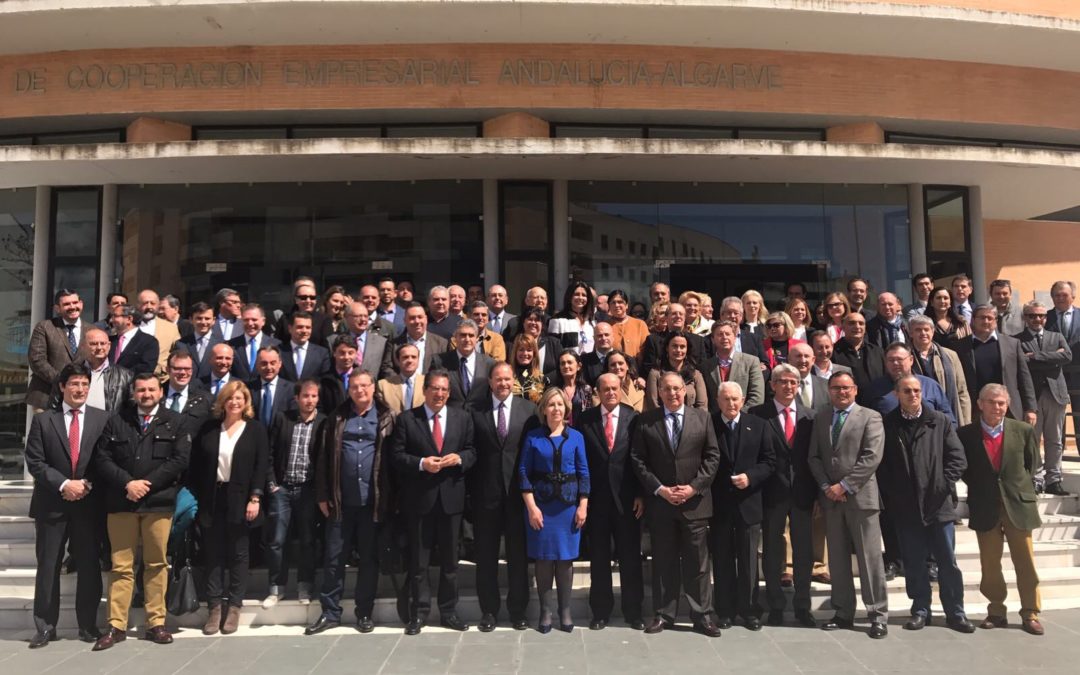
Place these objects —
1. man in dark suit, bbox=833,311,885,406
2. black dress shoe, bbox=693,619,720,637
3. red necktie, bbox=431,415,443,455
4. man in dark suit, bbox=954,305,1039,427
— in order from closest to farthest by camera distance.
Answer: black dress shoe, bbox=693,619,720,637
red necktie, bbox=431,415,443,455
man in dark suit, bbox=833,311,885,406
man in dark suit, bbox=954,305,1039,427

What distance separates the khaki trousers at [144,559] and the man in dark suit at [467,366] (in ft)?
7.99

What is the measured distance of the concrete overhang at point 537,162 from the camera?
895 cm

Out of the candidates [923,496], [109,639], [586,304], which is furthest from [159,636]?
[923,496]

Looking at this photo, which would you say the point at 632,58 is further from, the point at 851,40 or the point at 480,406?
the point at 480,406

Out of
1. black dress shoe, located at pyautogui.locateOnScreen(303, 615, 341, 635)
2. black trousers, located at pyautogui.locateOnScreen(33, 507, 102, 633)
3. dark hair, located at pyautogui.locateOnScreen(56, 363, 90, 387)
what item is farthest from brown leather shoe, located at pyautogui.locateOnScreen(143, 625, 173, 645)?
dark hair, located at pyautogui.locateOnScreen(56, 363, 90, 387)

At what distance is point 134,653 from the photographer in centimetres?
517

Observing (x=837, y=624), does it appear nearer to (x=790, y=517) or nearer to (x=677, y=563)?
(x=790, y=517)

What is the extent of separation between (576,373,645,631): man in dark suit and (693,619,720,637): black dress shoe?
0.44m

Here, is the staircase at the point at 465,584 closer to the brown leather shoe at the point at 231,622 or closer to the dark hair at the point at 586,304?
the brown leather shoe at the point at 231,622

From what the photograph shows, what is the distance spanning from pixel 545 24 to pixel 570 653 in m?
8.74

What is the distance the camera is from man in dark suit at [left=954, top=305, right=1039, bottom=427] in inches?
271

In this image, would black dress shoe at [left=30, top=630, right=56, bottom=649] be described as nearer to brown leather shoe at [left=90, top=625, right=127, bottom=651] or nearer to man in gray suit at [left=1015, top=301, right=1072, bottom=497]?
brown leather shoe at [left=90, top=625, right=127, bottom=651]

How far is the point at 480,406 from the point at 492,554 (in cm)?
121

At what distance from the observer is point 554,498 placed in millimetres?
5492
